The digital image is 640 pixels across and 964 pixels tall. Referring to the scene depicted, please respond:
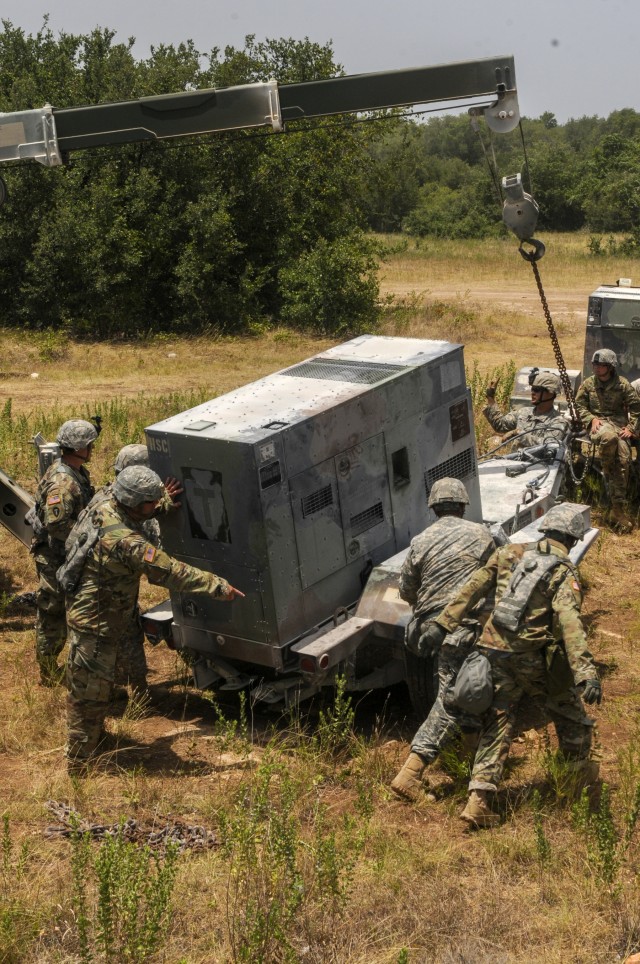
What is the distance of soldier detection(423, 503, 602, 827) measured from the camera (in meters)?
6.03

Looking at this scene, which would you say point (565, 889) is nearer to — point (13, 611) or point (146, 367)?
point (13, 611)

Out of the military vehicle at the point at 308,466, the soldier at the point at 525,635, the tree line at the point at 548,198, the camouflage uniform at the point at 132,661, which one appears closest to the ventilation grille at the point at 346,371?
the military vehicle at the point at 308,466

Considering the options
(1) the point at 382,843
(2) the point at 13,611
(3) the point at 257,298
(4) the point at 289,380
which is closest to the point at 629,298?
(4) the point at 289,380

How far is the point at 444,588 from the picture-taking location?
6.57 meters

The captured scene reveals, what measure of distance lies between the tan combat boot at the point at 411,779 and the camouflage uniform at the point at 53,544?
2862 mm

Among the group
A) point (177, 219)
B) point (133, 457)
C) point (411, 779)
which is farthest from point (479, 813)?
point (177, 219)

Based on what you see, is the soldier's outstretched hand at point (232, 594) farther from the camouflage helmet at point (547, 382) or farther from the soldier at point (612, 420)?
the soldier at point (612, 420)

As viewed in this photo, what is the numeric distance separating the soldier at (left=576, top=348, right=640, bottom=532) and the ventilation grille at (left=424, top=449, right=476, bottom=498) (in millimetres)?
2845

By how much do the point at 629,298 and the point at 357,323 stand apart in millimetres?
11215

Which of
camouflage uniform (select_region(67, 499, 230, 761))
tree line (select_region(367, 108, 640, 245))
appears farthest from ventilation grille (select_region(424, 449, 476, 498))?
tree line (select_region(367, 108, 640, 245))

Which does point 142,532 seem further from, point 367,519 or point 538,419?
point 538,419

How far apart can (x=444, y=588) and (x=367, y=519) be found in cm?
105

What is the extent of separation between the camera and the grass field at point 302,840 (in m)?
4.61

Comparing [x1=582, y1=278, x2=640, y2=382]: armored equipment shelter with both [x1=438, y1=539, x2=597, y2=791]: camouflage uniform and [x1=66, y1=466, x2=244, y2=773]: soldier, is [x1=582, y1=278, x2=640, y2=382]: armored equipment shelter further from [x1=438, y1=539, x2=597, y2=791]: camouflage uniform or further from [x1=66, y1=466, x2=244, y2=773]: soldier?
[x1=66, y1=466, x2=244, y2=773]: soldier
